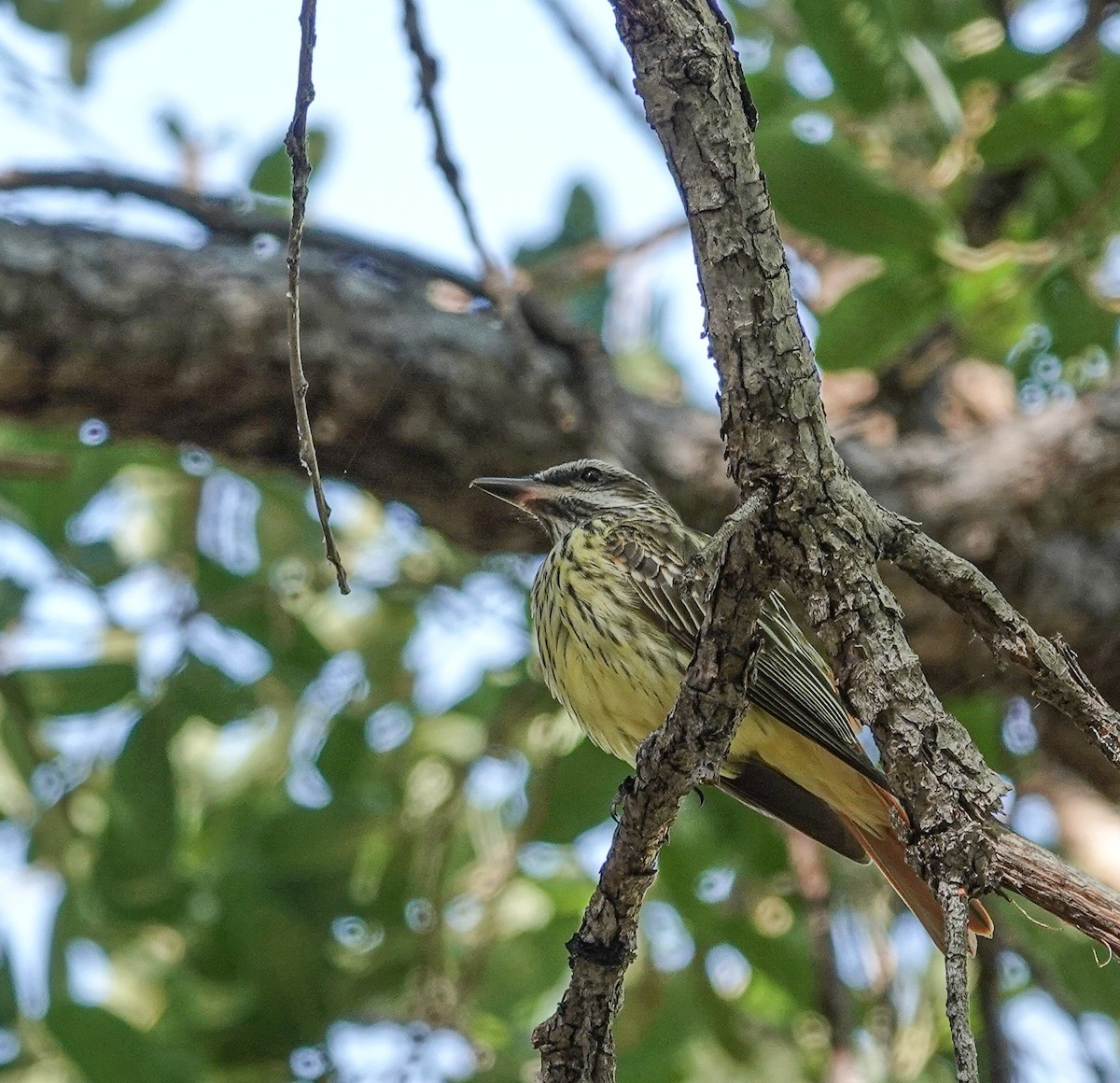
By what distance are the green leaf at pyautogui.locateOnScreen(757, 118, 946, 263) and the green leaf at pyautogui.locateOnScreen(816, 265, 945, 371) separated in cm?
10

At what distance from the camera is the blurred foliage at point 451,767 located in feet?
14.1

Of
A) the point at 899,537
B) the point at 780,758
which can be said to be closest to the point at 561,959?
the point at 780,758

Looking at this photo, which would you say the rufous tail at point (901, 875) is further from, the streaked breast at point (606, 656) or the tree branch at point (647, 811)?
the tree branch at point (647, 811)

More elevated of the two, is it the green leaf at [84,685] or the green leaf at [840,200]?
the green leaf at [840,200]

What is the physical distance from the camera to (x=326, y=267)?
456 centimetres

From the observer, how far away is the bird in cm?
331

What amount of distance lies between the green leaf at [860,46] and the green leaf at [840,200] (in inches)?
11.6

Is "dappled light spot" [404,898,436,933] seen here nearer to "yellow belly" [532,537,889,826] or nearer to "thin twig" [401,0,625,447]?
"yellow belly" [532,537,889,826]

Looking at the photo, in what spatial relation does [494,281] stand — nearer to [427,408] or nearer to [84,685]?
A: [427,408]

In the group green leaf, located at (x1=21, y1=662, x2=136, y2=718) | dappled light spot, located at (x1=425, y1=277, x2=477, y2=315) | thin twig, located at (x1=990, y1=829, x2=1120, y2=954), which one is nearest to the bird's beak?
dappled light spot, located at (x1=425, y1=277, x2=477, y2=315)

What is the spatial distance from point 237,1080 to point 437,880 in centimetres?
84

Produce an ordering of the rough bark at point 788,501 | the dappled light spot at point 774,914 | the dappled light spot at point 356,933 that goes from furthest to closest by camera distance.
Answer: the dappled light spot at point 774,914
the dappled light spot at point 356,933
the rough bark at point 788,501

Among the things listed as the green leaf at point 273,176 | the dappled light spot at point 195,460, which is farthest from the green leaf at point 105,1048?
the green leaf at point 273,176

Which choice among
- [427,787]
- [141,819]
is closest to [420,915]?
[427,787]
